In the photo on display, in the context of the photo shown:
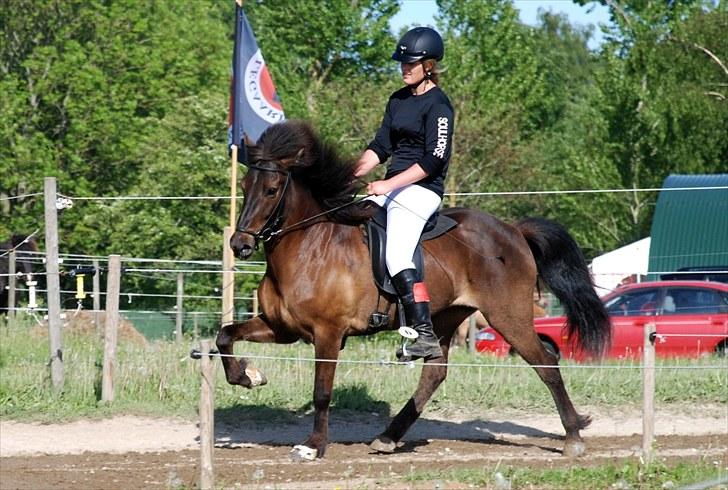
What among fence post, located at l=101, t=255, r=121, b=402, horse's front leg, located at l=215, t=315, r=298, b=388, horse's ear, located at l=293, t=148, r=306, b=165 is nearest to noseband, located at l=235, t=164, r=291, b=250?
horse's ear, located at l=293, t=148, r=306, b=165

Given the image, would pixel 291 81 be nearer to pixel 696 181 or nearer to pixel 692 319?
pixel 696 181

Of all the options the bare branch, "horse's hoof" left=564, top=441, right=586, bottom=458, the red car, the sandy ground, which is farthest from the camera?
the bare branch

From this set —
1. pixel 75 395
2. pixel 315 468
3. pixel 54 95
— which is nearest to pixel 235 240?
pixel 315 468

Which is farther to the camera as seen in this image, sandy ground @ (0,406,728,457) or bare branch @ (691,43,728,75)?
bare branch @ (691,43,728,75)

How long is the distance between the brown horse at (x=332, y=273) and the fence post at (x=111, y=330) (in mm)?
2806

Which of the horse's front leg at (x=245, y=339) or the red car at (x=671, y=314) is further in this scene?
the red car at (x=671, y=314)

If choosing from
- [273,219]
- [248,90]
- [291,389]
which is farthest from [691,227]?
[273,219]

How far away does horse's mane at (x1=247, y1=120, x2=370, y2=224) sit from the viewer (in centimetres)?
980

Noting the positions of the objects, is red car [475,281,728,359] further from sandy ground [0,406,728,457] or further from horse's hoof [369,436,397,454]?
horse's hoof [369,436,397,454]

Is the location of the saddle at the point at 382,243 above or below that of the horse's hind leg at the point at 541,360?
above

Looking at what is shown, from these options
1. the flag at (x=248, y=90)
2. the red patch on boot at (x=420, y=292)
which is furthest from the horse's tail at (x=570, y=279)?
the flag at (x=248, y=90)

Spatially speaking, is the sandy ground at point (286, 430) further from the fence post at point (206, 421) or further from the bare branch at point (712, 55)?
the bare branch at point (712, 55)

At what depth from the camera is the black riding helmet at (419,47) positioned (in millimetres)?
9633

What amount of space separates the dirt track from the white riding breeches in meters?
1.63
